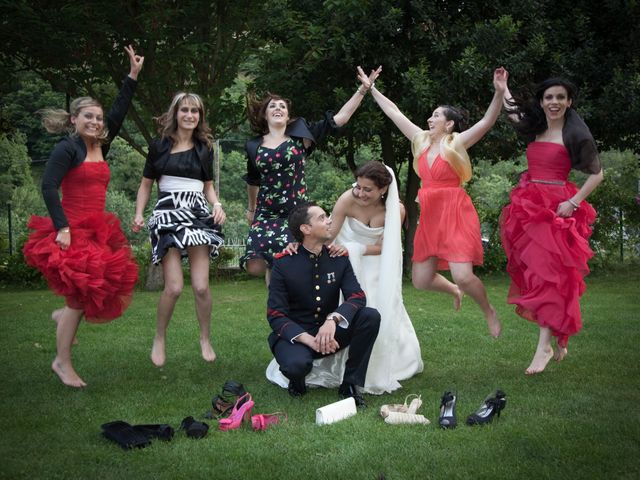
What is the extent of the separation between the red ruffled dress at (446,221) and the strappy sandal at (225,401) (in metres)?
1.83

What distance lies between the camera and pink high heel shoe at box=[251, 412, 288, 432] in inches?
168

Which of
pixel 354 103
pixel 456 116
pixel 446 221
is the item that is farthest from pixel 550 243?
pixel 354 103

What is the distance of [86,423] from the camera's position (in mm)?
4414

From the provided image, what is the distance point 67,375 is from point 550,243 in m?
3.46

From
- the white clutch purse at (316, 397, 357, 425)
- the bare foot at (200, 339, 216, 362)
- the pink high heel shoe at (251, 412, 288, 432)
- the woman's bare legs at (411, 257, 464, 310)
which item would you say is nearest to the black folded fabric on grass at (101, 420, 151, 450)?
the pink high heel shoe at (251, 412, 288, 432)

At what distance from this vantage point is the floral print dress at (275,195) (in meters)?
5.75

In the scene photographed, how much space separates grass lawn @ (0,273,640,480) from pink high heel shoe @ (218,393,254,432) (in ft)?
0.16

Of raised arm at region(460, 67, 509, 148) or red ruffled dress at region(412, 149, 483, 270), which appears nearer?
raised arm at region(460, 67, 509, 148)

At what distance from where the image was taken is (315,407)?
4781 millimetres

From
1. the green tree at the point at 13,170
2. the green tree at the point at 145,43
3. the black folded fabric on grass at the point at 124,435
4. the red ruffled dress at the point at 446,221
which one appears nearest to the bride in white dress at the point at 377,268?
the red ruffled dress at the point at 446,221

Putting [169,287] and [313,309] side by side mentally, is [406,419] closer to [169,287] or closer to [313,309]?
[313,309]

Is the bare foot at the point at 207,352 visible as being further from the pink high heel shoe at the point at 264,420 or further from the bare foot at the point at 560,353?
the bare foot at the point at 560,353

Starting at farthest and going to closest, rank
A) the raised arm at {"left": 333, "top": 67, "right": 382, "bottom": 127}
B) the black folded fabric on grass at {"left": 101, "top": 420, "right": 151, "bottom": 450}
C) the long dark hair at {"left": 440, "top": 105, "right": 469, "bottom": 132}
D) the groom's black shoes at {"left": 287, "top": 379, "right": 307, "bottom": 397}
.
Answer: the raised arm at {"left": 333, "top": 67, "right": 382, "bottom": 127} < the long dark hair at {"left": 440, "top": 105, "right": 469, "bottom": 132} < the groom's black shoes at {"left": 287, "top": 379, "right": 307, "bottom": 397} < the black folded fabric on grass at {"left": 101, "top": 420, "right": 151, "bottom": 450}

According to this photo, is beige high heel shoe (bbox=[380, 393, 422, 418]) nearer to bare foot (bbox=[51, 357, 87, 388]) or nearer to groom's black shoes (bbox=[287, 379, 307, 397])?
groom's black shoes (bbox=[287, 379, 307, 397])
